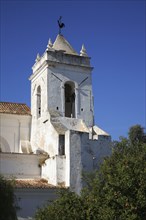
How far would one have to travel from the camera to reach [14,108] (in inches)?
1215

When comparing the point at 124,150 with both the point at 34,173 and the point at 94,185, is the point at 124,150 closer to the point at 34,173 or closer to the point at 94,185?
the point at 94,185

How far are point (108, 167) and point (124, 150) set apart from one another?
8.42ft

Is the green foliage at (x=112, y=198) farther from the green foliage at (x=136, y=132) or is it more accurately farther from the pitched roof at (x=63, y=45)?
the green foliage at (x=136, y=132)

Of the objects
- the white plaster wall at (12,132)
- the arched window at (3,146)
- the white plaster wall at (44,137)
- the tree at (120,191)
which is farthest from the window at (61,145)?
the tree at (120,191)

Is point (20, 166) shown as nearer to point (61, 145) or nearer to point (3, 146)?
point (3, 146)

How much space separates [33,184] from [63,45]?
11.9 meters

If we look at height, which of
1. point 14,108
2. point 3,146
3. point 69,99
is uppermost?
point 69,99

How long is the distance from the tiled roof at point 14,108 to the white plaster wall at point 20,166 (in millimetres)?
4158

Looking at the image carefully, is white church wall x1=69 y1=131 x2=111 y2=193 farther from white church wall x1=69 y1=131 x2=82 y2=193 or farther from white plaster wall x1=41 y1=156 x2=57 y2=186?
white plaster wall x1=41 y1=156 x2=57 y2=186

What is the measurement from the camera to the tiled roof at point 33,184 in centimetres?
2422

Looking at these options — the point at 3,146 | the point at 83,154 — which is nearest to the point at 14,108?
the point at 3,146

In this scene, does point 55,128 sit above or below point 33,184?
above

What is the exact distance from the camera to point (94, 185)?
2003cm

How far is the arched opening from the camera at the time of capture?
30.4m
